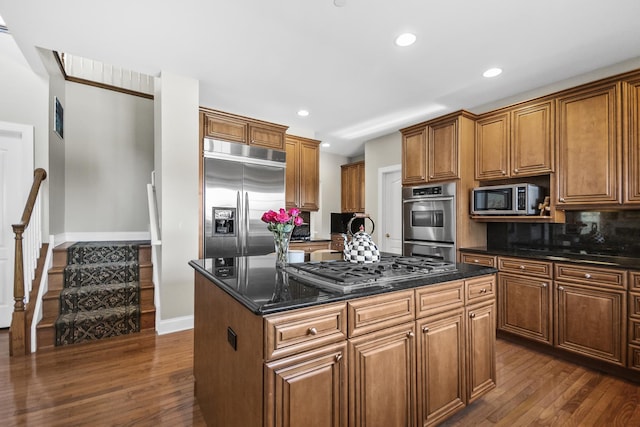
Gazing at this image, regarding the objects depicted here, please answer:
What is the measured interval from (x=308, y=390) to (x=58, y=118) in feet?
14.4

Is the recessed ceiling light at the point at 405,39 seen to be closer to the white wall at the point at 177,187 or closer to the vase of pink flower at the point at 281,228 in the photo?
the vase of pink flower at the point at 281,228

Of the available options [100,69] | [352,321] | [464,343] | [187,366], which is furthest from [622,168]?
[100,69]

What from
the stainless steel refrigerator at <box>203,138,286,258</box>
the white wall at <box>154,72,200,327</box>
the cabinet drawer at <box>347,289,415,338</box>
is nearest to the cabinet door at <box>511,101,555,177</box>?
the cabinet drawer at <box>347,289,415,338</box>

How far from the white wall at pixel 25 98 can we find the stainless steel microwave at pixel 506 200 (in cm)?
484

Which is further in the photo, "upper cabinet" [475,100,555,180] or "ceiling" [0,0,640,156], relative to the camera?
"upper cabinet" [475,100,555,180]

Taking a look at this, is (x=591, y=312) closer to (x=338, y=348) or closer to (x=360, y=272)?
(x=360, y=272)

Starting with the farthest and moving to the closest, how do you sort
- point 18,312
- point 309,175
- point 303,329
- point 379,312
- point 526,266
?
1. point 309,175
2. point 526,266
3. point 18,312
4. point 379,312
5. point 303,329

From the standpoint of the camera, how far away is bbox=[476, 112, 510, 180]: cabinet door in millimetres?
3340

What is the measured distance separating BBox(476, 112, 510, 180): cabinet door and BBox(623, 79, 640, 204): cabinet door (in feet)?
3.07

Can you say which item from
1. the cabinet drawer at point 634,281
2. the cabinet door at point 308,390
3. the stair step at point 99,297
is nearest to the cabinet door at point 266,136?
the stair step at point 99,297

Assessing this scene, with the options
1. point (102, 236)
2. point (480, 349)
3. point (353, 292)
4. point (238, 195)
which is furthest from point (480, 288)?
point (102, 236)

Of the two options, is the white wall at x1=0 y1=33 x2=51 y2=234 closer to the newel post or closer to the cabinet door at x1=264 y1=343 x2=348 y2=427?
the newel post

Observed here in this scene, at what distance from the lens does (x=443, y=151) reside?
362cm

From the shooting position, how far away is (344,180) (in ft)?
21.8
